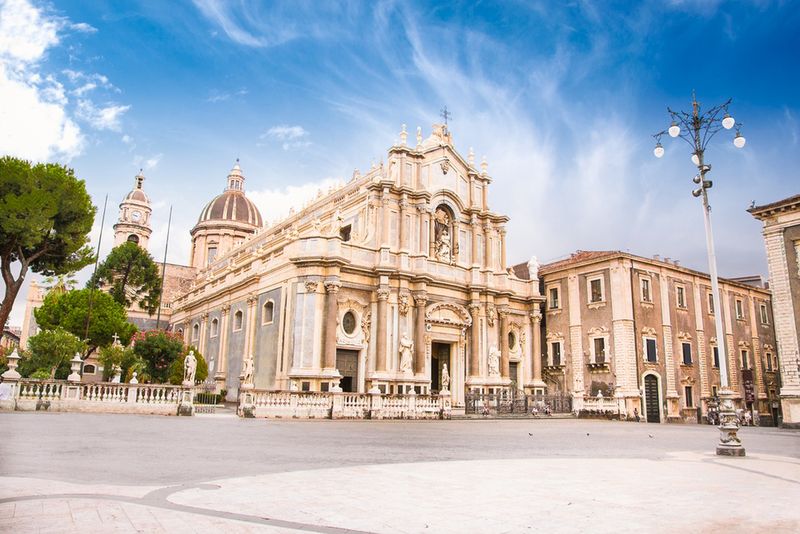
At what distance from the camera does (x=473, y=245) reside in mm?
40906

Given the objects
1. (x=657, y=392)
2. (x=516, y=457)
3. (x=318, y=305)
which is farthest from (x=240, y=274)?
(x=516, y=457)

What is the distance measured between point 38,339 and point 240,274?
1288 centimetres

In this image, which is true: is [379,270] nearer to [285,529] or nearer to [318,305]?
[318,305]

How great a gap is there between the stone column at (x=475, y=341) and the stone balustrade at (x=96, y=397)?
19369 mm

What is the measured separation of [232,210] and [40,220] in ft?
147

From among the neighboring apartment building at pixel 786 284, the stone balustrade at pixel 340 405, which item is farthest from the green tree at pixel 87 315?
the neighboring apartment building at pixel 786 284

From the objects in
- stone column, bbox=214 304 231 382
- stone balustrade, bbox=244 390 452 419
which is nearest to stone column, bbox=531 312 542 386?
stone balustrade, bbox=244 390 452 419

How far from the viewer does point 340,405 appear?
26.6 m

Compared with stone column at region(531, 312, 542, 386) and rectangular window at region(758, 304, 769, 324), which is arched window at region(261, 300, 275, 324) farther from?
rectangular window at region(758, 304, 769, 324)

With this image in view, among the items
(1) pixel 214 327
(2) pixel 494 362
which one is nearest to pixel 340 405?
(2) pixel 494 362

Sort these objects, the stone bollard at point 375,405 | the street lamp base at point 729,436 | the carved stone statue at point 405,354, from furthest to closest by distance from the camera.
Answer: the carved stone statue at point 405,354
the stone bollard at point 375,405
the street lamp base at point 729,436

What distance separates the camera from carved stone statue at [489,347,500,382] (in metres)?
38.1

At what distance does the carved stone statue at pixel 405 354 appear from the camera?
110 ft

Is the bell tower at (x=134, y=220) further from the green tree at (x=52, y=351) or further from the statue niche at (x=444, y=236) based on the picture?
the statue niche at (x=444, y=236)
